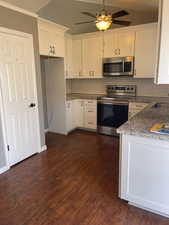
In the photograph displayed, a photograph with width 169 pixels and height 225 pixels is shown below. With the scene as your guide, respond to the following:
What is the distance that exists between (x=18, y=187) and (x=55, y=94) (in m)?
2.52

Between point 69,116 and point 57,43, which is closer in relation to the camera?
point 57,43

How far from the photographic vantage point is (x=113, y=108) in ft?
13.5

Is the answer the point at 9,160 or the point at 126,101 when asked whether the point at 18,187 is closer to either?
the point at 9,160

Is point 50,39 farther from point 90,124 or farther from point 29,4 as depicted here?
point 90,124

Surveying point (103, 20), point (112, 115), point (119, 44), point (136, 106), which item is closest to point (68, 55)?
point (119, 44)

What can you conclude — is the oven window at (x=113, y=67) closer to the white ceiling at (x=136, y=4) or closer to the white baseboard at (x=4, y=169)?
the white ceiling at (x=136, y=4)

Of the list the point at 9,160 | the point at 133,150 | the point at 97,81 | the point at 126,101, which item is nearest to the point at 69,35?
the point at 97,81

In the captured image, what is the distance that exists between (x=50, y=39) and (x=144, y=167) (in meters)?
3.11

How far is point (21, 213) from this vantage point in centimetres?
191

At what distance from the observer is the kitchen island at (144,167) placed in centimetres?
167

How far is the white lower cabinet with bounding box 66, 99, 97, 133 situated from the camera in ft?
14.5

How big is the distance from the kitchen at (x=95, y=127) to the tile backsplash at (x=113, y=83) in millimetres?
26

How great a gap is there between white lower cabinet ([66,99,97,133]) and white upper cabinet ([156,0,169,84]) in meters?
2.78

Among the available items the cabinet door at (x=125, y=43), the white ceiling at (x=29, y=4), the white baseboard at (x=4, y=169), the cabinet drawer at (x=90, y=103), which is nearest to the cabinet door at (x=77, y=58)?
the cabinet drawer at (x=90, y=103)
